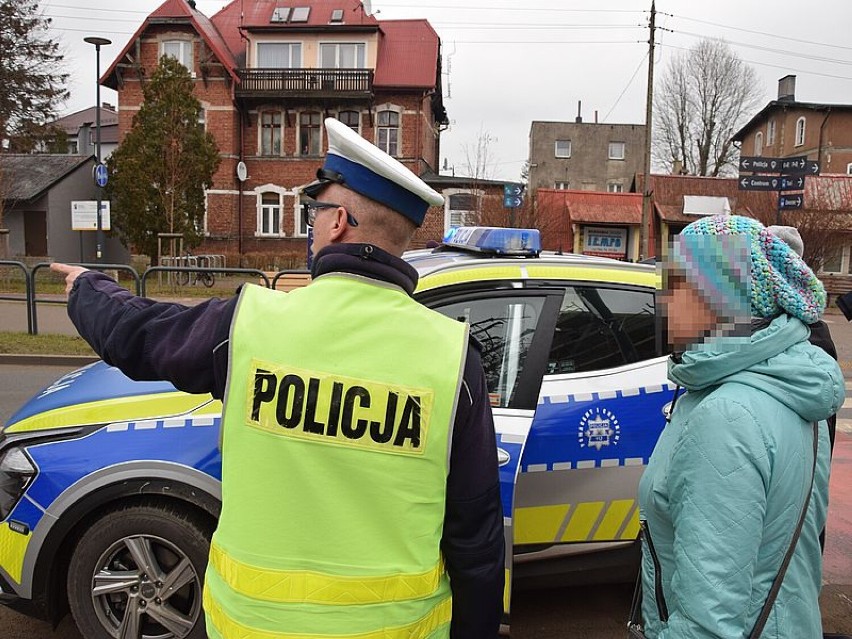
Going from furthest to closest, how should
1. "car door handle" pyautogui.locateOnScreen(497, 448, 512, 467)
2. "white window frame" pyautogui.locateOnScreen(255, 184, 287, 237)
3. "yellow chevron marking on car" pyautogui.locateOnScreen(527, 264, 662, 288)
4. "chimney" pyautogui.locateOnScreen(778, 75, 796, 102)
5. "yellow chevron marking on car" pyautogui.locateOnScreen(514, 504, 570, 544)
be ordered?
"chimney" pyautogui.locateOnScreen(778, 75, 796, 102)
"white window frame" pyautogui.locateOnScreen(255, 184, 287, 237)
"yellow chevron marking on car" pyautogui.locateOnScreen(527, 264, 662, 288)
"yellow chevron marking on car" pyautogui.locateOnScreen(514, 504, 570, 544)
"car door handle" pyautogui.locateOnScreen(497, 448, 512, 467)

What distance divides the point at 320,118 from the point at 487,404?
3351cm

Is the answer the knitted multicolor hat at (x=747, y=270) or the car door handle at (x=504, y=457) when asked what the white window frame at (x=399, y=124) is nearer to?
the car door handle at (x=504, y=457)

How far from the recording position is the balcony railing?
32.2m

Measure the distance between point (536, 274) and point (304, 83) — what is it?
1237 inches

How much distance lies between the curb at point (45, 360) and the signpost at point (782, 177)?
17676 millimetres

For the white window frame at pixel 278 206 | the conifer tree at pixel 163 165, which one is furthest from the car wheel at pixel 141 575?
the white window frame at pixel 278 206

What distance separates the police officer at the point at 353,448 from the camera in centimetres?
147

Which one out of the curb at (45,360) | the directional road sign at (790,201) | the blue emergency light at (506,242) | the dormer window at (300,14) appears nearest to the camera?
the blue emergency light at (506,242)

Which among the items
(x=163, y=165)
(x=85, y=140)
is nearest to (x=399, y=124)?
(x=163, y=165)

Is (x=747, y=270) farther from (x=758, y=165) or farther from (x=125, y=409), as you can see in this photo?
(x=758, y=165)

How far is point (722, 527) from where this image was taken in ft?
4.87

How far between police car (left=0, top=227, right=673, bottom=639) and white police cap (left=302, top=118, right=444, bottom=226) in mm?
1205

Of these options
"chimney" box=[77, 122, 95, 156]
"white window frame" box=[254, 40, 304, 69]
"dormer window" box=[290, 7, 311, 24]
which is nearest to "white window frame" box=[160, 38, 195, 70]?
"white window frame" box=[254, 40, 304, 69]

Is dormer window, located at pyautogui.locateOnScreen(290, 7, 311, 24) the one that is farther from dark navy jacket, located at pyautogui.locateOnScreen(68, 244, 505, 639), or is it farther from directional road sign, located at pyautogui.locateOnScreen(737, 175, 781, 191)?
dark navy jacket, located at pyautogui.locateOnScreen(68, 244, 505, 639)
